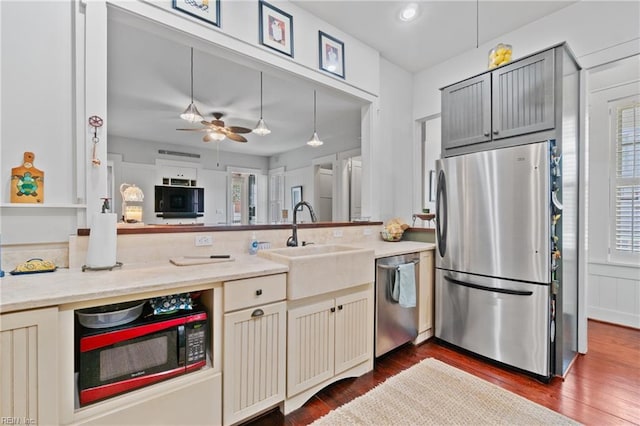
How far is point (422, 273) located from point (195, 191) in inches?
205

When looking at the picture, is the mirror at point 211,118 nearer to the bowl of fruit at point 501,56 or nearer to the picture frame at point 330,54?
the picture frame at point 330,54

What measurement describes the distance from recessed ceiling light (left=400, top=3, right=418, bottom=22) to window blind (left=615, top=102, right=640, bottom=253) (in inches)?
101

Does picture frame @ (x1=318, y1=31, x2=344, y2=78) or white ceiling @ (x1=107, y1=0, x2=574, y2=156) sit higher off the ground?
white ceiling @ (x1=107, y1=0, x2=574, y2=156)

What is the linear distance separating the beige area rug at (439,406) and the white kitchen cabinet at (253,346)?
37 cm

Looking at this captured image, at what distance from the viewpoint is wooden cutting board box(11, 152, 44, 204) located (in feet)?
4.61

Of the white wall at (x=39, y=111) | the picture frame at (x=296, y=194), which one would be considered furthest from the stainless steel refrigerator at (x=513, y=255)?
the picture frame at (x=296, y=194)

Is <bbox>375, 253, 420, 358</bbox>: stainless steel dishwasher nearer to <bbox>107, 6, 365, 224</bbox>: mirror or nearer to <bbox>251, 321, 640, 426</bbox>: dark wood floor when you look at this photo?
<bbox>251, 321, 640, 426</bbox>: dark wood floor

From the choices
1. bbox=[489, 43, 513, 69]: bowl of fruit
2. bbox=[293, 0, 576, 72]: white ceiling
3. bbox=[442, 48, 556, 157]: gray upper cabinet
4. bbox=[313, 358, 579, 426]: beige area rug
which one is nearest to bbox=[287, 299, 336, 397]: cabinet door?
bbox=[313, 358, 579, 426]: beige area rug

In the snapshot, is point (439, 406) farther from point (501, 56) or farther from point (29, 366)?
point (501, 56)

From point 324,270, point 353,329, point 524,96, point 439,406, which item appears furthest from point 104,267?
point 524,96

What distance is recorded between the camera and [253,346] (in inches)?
59.2

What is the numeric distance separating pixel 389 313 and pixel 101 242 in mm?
1970

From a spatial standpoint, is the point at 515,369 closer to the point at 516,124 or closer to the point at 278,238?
the point at 516,124

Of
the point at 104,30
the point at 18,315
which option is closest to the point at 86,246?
the point at 18,315
